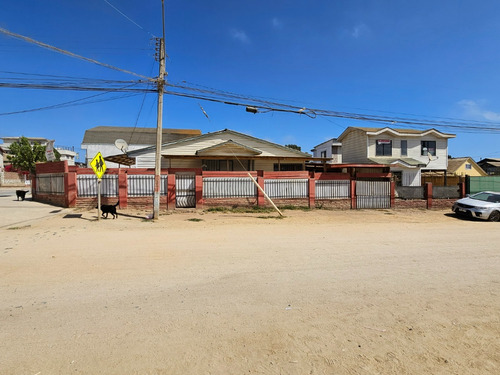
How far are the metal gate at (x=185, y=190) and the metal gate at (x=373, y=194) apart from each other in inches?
378

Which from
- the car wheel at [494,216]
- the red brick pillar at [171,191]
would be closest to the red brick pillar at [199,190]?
the red brick pillar at [171,191]

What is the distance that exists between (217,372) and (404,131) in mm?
29865

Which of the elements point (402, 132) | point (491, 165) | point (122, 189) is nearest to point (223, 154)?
point (122, 189)

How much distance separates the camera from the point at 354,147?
2809 cm

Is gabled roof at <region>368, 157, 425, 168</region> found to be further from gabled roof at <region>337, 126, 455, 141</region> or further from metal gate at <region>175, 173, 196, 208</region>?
metal gate at <region>175, 173, 196, 208</region>

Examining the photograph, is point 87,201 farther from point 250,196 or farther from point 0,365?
point 0,365

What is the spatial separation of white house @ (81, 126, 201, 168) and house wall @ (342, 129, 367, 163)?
63.5ft

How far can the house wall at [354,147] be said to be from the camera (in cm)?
2644

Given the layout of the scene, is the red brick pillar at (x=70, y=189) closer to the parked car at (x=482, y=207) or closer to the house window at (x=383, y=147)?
the parked car at (x=482, y=207)

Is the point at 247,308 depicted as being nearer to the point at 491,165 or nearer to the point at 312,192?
the point at 312,192

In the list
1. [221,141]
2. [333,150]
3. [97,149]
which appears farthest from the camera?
[97,149]

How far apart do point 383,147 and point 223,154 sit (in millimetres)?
16298

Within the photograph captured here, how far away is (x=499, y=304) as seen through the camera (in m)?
3.75

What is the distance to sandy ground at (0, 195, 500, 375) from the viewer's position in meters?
2.59
